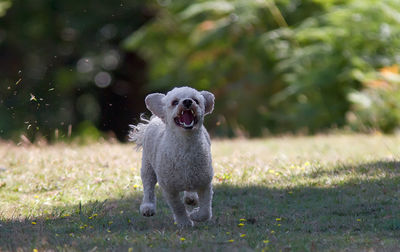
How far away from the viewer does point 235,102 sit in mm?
22188

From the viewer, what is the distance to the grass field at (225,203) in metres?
6.28

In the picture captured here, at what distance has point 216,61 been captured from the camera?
889 inches

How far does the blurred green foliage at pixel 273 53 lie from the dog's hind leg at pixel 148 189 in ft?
37.2

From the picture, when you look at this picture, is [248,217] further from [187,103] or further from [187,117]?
[187,103]

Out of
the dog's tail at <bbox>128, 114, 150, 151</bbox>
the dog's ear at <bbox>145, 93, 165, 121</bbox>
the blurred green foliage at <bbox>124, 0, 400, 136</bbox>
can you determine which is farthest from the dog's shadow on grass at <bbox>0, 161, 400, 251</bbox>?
the blurred green foliage at <bbox>124, 0, 400, 136</bbox>

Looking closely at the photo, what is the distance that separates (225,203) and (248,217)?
78 centimetres

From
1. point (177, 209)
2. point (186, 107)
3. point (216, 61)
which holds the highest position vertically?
point (186, 107)

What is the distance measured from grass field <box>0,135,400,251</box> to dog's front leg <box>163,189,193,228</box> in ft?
0.40

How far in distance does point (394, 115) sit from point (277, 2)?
6.28 meters

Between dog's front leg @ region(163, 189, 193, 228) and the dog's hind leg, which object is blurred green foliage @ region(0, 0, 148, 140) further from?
dog's front leg @ region(163, 189, 193, 228)

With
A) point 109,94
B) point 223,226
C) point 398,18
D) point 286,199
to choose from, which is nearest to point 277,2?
point 398,18

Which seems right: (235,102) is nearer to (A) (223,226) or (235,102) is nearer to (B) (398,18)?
(B) (398,18)

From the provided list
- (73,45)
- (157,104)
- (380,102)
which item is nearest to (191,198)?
(157,104)

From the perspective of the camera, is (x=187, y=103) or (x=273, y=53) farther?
(x=273, y=53)
